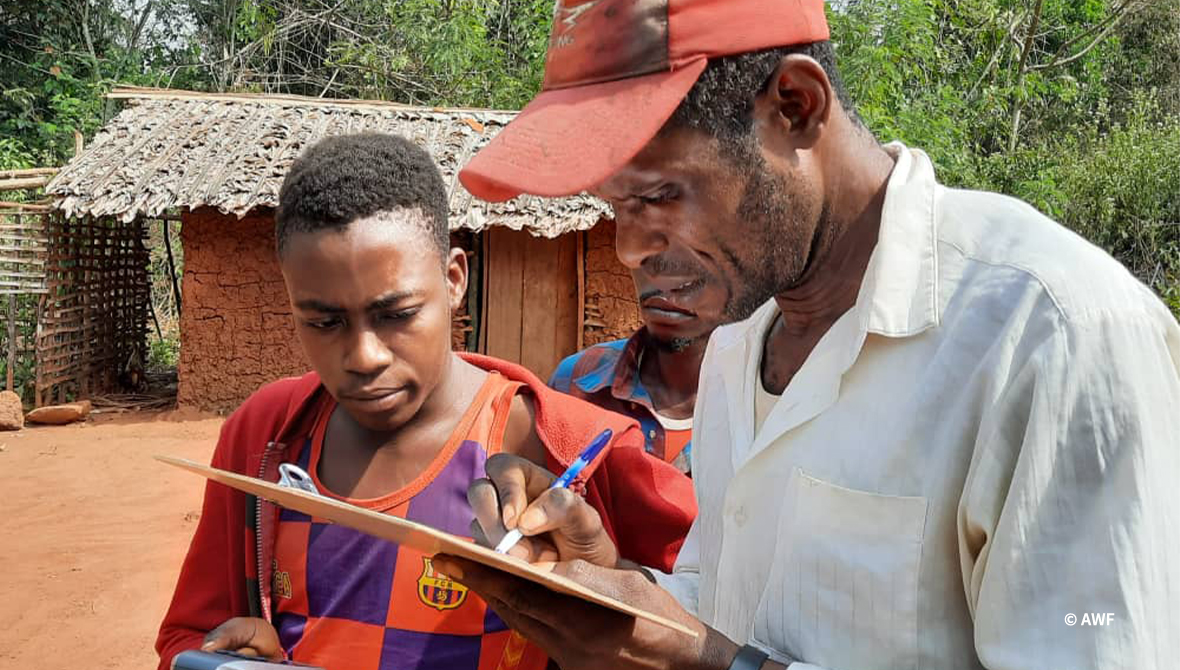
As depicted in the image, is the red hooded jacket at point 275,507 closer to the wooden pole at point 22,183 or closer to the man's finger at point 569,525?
the man's finger at point 569,525

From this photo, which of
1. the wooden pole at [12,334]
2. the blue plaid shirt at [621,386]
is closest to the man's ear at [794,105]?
the blue plaid shirt at [621,386]

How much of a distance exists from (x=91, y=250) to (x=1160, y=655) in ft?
39.2

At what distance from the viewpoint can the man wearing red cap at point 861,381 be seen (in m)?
0.98

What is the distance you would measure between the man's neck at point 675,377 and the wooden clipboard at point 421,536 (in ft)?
5.72

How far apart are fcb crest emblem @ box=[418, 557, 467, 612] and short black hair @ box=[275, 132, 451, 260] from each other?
28.1 inches

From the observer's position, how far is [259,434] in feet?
6.30

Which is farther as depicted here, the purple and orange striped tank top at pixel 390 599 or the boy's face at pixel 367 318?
the boy's face at pixel 367 318

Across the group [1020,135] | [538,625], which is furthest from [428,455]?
[1020,135]

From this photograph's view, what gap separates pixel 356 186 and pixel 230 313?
8215 millimetres

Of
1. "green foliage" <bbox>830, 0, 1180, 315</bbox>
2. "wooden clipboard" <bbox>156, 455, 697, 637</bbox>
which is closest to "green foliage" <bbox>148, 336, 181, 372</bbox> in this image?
"green foliage" <bbox>830, 0, 1180, 315</bbox>

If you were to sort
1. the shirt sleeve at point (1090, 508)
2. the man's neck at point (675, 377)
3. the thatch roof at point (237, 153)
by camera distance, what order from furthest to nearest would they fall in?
the thatch roof at point (237, 153), the man's neck at point (675, 377), the shirt sleeve at point (1090, 508)

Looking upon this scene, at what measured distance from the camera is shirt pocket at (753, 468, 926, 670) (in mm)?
1104

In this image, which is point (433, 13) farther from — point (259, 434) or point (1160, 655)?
point (1160, 655)

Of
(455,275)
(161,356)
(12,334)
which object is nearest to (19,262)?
(12,334)
